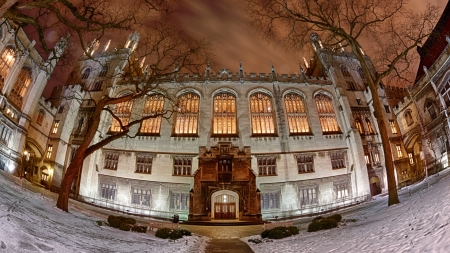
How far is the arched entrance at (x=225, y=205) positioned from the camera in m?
22.7

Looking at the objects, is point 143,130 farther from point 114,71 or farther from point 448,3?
point 448,3

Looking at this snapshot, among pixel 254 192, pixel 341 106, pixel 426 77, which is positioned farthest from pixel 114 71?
pixel 426 77

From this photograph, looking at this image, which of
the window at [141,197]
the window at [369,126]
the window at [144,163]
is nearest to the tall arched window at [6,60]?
the window at [144,163]

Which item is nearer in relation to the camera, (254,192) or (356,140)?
(254,192)

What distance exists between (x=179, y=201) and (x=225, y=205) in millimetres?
5190

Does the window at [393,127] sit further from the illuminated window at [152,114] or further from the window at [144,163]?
the window at [144,163]

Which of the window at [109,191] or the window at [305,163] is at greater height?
the window at [305,163]

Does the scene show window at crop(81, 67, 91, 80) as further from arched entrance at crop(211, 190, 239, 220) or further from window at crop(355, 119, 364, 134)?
window at crop(355, 119, 364, 134)

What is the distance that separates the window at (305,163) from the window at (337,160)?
9.26ft

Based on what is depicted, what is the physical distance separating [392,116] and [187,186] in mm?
31083

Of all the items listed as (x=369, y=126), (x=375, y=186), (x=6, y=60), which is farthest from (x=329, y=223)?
(x=6, y=60)

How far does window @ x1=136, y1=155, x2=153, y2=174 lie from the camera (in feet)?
84.8

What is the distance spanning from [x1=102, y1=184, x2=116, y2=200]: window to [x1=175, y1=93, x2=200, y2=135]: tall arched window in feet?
31.6

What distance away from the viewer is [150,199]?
24.7 m
